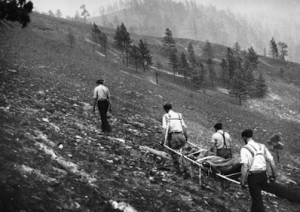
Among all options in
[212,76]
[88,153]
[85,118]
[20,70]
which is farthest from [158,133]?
[212,76]

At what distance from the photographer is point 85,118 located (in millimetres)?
14195

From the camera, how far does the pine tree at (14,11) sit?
6.77 meters

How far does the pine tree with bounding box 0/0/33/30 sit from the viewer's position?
22.2 feet

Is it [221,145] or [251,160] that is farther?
[221,145]

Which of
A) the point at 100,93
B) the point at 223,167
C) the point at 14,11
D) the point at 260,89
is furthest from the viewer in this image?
the point at 260,89

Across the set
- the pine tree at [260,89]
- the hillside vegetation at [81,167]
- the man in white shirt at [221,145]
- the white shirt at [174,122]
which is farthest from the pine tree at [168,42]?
the man in white shirt at [221,145]

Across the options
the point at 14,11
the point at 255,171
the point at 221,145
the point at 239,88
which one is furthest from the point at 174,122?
the point at 239,88

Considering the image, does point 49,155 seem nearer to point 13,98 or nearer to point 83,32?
point 13,98

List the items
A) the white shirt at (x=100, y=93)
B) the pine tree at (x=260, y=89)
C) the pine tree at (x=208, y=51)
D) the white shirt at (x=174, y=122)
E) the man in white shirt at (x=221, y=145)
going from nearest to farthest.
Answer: the man in white shirt at (x=221, y=145)
the white shirt at (x=174, y=122)
the white shirt at (x=100, y=93)
the pine tree at (x=260, y=89)
the pine tree at (x=208, y=51)

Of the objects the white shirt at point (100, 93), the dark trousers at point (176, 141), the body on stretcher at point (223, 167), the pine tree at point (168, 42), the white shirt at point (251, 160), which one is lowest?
the body on stretcher at point (223, 167)

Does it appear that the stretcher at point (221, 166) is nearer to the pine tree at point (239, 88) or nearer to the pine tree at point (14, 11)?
the pine tree at point (14, 11)

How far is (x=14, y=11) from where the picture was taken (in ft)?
22.7

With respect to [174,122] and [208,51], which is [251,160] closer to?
[174,122]

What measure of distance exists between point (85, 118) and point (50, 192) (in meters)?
7.91
